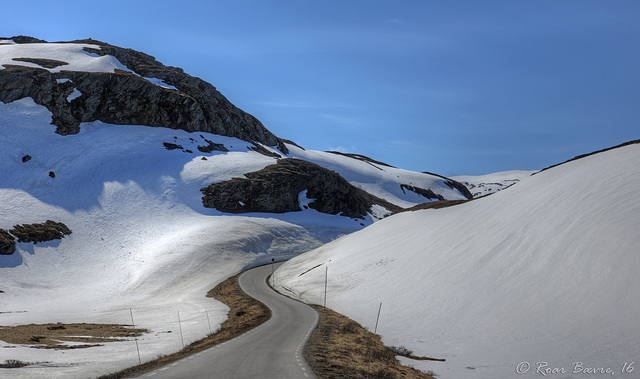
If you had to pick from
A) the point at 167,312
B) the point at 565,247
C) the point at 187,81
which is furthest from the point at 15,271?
the point at 187,81

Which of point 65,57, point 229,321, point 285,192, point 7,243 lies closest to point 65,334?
point 229,321

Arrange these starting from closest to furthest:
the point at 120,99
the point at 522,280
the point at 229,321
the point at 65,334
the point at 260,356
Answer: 1. the point at 260,356
2. the point at 522,280
3. the point at 65,334
4. the point at 229,321
5. the point at 120,99

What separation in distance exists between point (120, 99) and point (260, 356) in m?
108

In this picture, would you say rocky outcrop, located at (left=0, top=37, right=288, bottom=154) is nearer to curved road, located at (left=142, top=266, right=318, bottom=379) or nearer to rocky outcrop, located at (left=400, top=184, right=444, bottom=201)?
rocky outcrop, located at (left=400, top=184, right=444, bottom=201)

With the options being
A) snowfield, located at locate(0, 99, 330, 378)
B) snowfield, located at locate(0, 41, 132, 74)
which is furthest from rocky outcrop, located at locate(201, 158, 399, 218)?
snowfield, located at locate(0, 41, 132, 74)

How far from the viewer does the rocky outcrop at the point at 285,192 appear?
96.8m

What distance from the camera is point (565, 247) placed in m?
27.2

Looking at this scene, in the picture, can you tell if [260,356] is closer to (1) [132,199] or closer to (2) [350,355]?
(2) [350,355]

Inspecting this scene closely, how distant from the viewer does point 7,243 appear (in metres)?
62.3

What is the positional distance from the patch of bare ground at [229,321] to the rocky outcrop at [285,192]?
1347 inches

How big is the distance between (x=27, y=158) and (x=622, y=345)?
3918 inches

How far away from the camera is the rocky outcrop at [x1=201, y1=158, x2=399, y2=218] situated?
318 ft

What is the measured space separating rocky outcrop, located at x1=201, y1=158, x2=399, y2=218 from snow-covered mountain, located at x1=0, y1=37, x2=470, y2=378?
14.1 inches

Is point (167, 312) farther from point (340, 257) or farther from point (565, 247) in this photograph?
point (565, 247)
